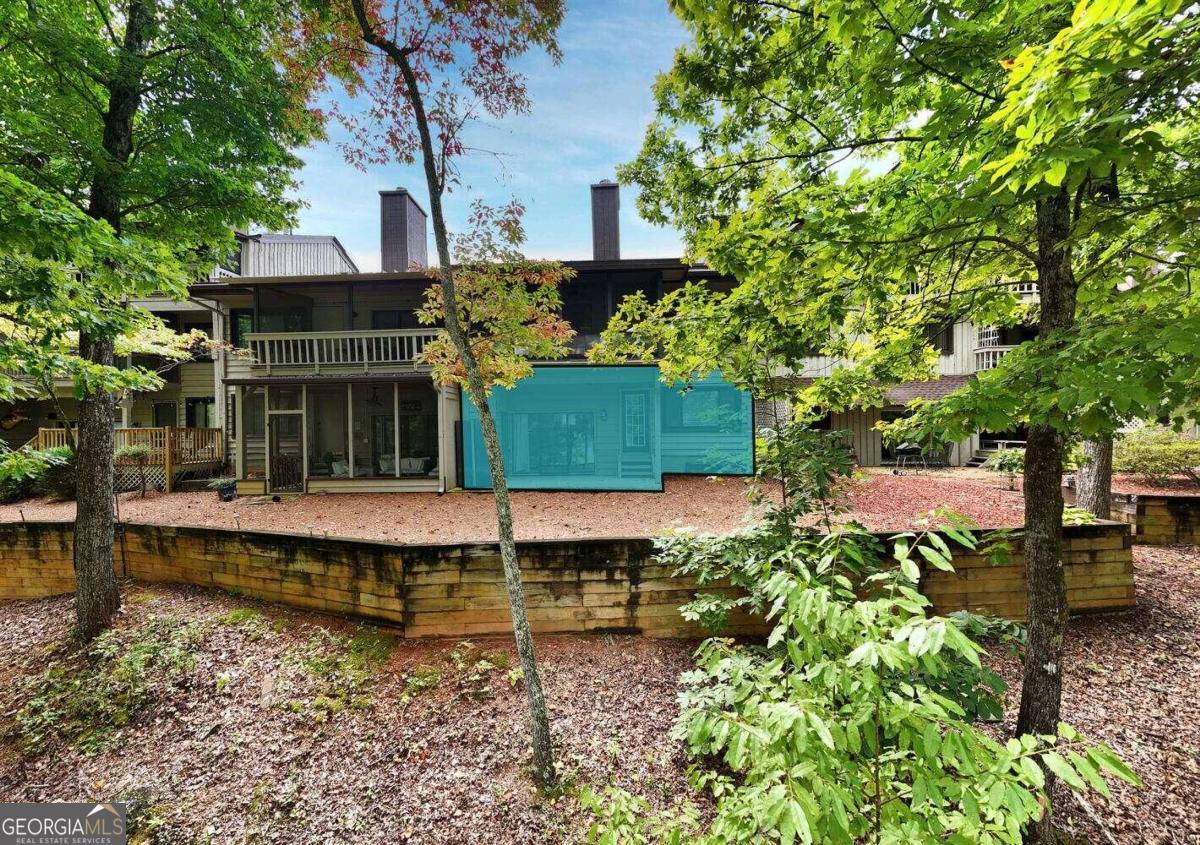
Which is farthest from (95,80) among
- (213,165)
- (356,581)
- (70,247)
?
(356,581)

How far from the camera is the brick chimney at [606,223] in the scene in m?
14.5

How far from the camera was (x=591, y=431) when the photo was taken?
11188mm

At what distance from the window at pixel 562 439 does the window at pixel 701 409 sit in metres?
2.32

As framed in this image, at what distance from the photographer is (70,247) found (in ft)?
10.2

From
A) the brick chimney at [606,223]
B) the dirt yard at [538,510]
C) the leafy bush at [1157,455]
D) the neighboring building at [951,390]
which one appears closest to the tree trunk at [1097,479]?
the dirt yard at [538,510]

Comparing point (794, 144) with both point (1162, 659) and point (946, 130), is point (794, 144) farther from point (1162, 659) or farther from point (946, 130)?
point (1162, 659)

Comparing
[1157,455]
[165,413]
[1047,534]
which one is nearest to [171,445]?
[165,413]

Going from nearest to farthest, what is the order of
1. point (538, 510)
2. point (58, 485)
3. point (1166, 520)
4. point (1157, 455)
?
point (1166, 520), point (1157, 455), point (538, 510), point (58, 485)

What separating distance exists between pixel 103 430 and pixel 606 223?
13.2 meters

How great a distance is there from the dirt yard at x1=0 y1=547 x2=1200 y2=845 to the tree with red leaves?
1.81ft

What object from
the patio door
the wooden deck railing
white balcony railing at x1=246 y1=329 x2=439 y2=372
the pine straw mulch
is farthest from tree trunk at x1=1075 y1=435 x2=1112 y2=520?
the wooden deck railing

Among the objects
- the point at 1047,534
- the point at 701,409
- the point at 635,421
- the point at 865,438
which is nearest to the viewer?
the point at 1047,534

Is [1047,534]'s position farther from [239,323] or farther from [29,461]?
[239,323]

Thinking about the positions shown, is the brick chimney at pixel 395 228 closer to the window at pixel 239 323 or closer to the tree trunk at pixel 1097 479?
the window at pixel 239 323
